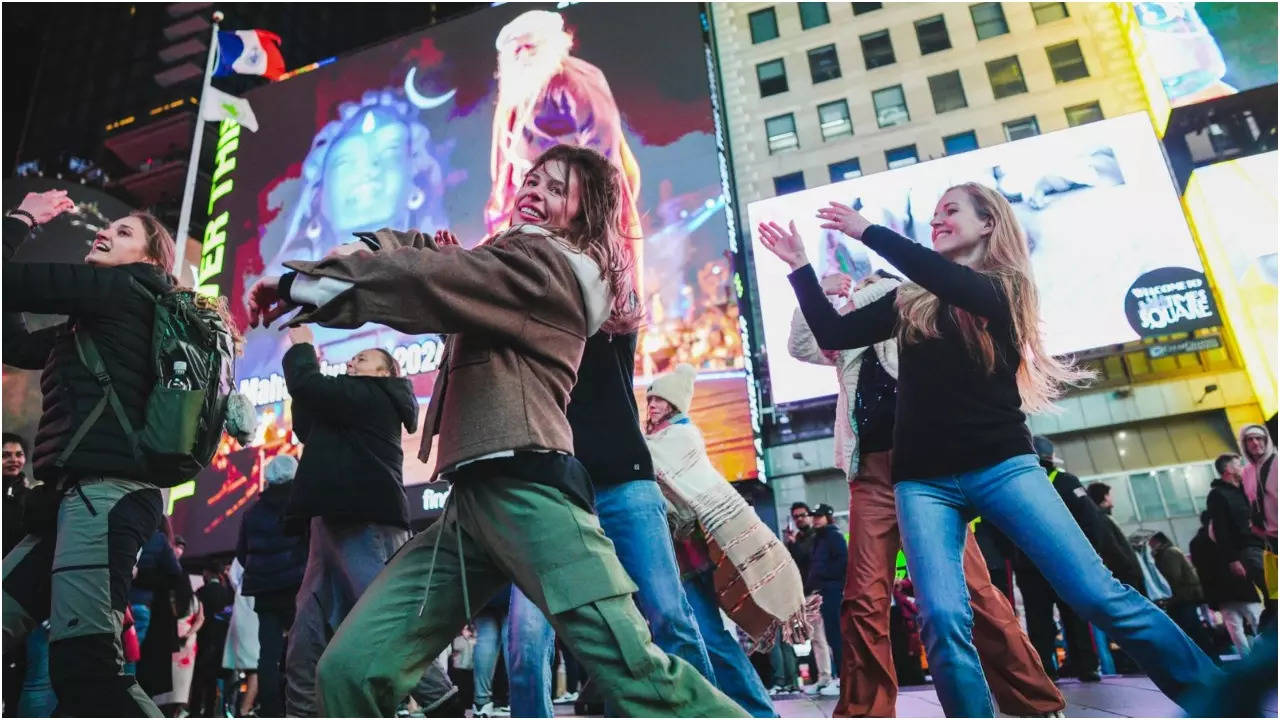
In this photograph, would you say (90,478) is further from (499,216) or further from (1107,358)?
(1107,358)

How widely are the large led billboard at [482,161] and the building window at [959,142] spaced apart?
31.1 ft

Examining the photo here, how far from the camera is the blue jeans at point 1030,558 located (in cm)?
251

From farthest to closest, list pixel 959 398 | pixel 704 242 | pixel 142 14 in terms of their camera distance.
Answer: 1. pixel 142 14
2. pixel 704 242
3. pixel 959 398

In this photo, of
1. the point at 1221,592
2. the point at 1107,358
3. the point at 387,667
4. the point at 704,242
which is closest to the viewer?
the point at 387,667

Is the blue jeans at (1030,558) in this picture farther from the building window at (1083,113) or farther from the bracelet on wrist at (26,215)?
the building window at (1083,113)

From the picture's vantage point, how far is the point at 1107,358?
21.2 metres

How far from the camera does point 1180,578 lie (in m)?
8.76

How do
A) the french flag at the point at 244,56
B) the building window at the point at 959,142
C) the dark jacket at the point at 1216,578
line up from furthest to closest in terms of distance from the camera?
the building window at the point at 959,142, the french flag at the point at 244,56, the dark jacket at the point at 1216,578

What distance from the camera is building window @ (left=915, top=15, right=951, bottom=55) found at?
25.6 m

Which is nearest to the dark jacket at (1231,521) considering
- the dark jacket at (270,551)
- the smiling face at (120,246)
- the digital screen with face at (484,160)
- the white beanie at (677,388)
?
the white beanie at (677,388)

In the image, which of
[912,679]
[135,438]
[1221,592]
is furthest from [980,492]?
[1221,592]

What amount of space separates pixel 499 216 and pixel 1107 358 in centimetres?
1638

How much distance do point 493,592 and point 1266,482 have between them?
6851 millimetres

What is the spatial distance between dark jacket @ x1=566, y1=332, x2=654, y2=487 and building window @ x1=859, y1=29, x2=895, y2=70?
84.4 ft
